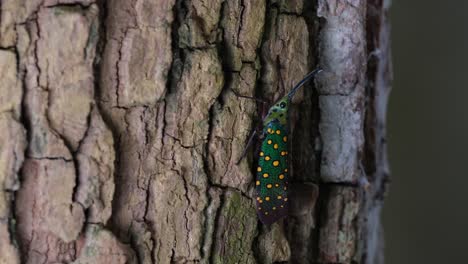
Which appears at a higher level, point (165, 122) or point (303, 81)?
point (303, 81)

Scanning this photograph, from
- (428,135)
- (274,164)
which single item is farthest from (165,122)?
(428,135)

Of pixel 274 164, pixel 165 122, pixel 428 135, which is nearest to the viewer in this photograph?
pixel 165 122

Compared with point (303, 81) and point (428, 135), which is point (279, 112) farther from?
point (428, 135)

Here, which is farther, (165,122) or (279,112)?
(279,112)

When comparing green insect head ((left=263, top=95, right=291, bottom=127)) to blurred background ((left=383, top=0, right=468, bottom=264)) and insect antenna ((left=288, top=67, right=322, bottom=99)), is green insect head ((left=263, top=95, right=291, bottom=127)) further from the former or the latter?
blurred background ((left=383, top=0, right=468, bottom=264))

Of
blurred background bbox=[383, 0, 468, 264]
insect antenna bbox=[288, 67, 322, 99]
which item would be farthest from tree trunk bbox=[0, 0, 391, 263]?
blurred background bbox=[383, 0, 468, 264]

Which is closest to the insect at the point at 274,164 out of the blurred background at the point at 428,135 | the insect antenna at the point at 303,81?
the insect antenna at the point at 303,81
